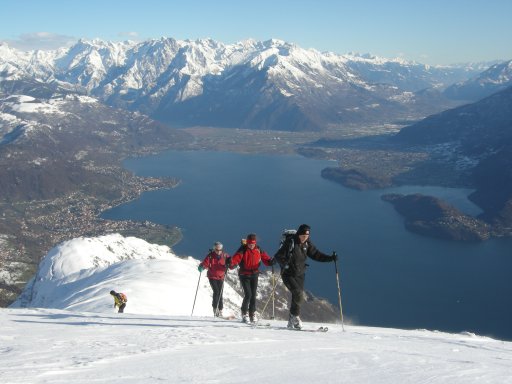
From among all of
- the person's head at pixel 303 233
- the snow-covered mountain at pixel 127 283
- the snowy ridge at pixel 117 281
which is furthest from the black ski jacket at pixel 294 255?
the snowy ridge at pixel 117 281

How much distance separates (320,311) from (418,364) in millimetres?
106521

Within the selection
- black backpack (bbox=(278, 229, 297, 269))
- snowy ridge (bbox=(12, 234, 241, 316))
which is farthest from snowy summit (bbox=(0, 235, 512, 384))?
snowy ridge (bbox=(12, 234, 241, 316))

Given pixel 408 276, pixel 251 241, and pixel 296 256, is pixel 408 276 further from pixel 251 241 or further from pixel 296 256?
pixel 296 256

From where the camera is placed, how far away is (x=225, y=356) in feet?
42.9

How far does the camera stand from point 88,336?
1622 centimetres

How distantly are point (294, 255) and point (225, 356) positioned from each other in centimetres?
440

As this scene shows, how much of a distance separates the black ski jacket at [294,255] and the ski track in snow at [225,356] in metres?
2.23

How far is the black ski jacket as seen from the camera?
634 inches

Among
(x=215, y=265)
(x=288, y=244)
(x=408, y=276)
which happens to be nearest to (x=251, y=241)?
(x=288, y=244)

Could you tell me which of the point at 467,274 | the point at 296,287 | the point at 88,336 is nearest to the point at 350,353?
the point at 296,287

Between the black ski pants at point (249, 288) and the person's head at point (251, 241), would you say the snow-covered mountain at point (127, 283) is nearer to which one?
the black ski pants at point (249, 288)

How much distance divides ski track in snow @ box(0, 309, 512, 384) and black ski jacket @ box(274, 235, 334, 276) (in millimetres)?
2233

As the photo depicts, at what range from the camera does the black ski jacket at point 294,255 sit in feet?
52.9

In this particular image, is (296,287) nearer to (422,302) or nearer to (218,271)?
(218,271)
